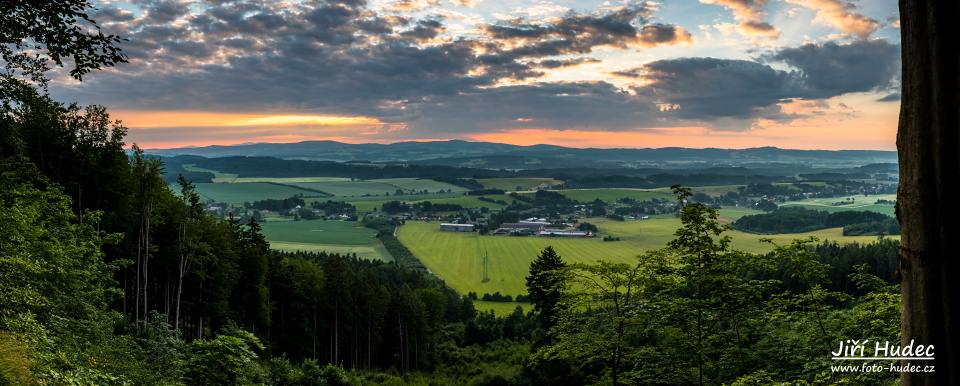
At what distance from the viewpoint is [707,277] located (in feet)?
41.3

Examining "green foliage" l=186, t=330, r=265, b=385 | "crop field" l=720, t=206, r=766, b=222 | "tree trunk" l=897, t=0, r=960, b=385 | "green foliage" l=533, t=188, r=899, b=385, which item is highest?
"tree trunk" l=897, t=0, r=960, b=385

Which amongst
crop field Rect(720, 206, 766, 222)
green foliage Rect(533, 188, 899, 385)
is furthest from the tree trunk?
crop field Rect(720, 206, 766, 222)

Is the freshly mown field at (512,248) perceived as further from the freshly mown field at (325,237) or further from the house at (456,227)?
the freshly mown field at (325,237)

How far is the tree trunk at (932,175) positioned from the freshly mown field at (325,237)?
346ft

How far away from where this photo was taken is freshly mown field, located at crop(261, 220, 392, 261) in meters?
114

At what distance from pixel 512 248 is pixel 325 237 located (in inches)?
1895

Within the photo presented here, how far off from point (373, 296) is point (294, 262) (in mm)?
8206

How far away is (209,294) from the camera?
36375mm

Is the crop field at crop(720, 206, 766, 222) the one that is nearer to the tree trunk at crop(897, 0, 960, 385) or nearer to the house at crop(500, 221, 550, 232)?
the house at crop(500, 221, 550, 232)

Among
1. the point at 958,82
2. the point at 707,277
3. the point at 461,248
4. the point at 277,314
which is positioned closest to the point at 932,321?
the point at 958,82

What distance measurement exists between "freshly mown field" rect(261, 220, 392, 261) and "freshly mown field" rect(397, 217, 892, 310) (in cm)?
890

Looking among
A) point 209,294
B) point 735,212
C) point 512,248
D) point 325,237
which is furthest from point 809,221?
point 209,294

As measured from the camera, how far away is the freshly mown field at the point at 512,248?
92.1 m

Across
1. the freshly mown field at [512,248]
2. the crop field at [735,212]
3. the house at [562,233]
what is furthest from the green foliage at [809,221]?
the house at [562,233]
